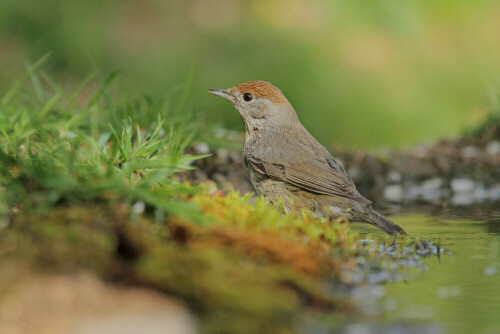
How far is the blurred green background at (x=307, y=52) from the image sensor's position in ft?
41.7

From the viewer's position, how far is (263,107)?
242 inches

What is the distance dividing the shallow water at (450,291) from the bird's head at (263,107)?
123cm

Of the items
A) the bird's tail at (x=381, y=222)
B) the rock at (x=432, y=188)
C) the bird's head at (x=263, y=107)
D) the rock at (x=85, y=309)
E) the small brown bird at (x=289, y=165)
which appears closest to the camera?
the rock at (x=85, y=309)

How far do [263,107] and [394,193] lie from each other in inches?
90.0

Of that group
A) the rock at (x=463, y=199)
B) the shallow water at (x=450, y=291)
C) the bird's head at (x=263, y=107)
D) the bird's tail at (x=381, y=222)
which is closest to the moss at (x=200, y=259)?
the shallow water at (x=450, y=291)

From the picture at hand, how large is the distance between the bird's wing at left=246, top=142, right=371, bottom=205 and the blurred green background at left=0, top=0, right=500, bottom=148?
18.0 ft

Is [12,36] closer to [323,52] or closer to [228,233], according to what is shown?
[323,52]

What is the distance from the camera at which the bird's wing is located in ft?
18.0

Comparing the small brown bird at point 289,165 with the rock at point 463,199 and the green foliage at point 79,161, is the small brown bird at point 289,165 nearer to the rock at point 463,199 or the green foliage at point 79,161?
the green foliage at point 79,161

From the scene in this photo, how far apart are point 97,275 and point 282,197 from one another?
7.85ft

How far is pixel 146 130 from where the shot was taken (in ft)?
23.3

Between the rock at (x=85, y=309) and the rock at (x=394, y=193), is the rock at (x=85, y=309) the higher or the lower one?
the lower one

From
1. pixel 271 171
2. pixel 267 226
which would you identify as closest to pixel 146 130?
pixel 271 171

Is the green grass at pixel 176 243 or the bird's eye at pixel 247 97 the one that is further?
the bird's eye at pixel 247 97
